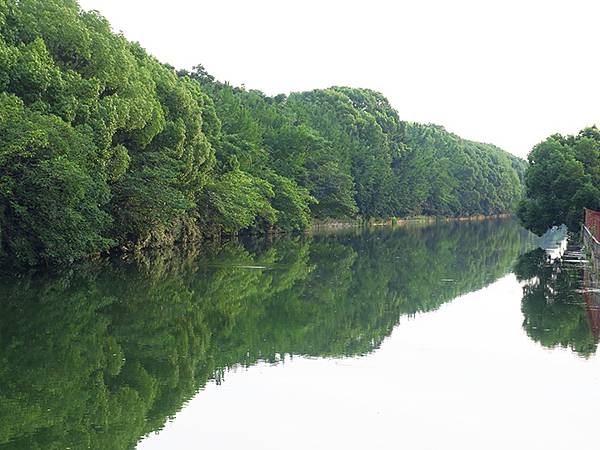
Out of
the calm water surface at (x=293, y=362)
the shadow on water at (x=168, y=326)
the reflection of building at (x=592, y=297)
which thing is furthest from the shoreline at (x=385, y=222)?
the calm water surface at (x=293, y=362)

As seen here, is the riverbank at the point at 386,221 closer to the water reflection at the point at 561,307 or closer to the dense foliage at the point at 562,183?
the dense foliage at the point at 562,183

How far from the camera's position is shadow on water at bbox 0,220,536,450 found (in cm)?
1261

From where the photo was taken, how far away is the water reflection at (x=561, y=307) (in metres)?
19.6

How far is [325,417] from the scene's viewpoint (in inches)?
496

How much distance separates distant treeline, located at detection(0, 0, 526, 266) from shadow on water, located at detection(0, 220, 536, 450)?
223 centimetres

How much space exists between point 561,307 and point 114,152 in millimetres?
19207

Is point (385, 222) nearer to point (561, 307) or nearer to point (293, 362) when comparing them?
point (561, 307)

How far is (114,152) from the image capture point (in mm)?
34688

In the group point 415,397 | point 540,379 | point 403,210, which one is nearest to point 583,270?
point 540,379

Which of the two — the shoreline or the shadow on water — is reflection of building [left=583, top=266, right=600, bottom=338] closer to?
the shadow on water

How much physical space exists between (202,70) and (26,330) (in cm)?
6553

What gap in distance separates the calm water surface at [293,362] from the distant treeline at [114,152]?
248 centimetres

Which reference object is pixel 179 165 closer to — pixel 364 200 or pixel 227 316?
pixel 227 316

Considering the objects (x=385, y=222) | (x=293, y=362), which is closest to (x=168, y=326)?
(x=293, y=362)
